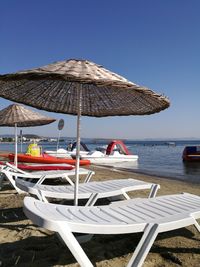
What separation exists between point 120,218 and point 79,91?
1579 millimetres

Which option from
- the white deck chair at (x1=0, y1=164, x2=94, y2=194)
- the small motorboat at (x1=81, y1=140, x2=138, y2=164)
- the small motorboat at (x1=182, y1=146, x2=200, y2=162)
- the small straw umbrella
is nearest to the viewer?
the white deck chair at (x1=0, y1=164, x2=94, y2=194)

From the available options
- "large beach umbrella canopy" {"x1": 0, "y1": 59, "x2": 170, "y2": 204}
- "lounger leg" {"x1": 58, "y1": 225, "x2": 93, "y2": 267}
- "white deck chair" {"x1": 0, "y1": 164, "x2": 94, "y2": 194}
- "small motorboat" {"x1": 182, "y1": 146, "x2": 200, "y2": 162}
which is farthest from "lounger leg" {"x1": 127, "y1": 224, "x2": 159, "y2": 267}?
"small motorboat" {"x1": 182, "y1": 146, "x2": 200, "y2": 162}

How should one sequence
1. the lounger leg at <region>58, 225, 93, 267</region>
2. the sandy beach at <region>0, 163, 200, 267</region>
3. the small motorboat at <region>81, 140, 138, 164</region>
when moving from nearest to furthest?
the lounger leg at <region>58, 225, 93, 267</region>, the sandy beach at <region>0, 163, 200, 267</region>, the small motorboat at <region>81, 140, 138, 164</region>

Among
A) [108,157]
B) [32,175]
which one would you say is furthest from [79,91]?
[108,157]

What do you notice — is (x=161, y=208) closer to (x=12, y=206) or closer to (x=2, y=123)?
(x=12, y=206)

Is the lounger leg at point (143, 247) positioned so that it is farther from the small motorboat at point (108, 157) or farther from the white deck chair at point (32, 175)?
the small motorboat at point (108, 157)

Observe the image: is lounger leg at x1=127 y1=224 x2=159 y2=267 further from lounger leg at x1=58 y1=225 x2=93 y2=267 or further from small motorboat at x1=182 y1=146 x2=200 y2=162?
small motorboat at x1=182 y1=146 x2=200 y2=162

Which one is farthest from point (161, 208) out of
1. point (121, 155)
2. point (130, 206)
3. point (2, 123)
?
point (121, 155)

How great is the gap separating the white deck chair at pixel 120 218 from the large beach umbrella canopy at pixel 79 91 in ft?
2.96

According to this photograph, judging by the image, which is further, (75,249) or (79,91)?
(79,91)

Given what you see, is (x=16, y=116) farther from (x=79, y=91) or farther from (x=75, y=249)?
(x=75, y=249)

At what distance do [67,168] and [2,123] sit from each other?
2.19m

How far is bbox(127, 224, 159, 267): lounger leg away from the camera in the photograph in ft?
8.29

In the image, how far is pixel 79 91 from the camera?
3824 millimetres
